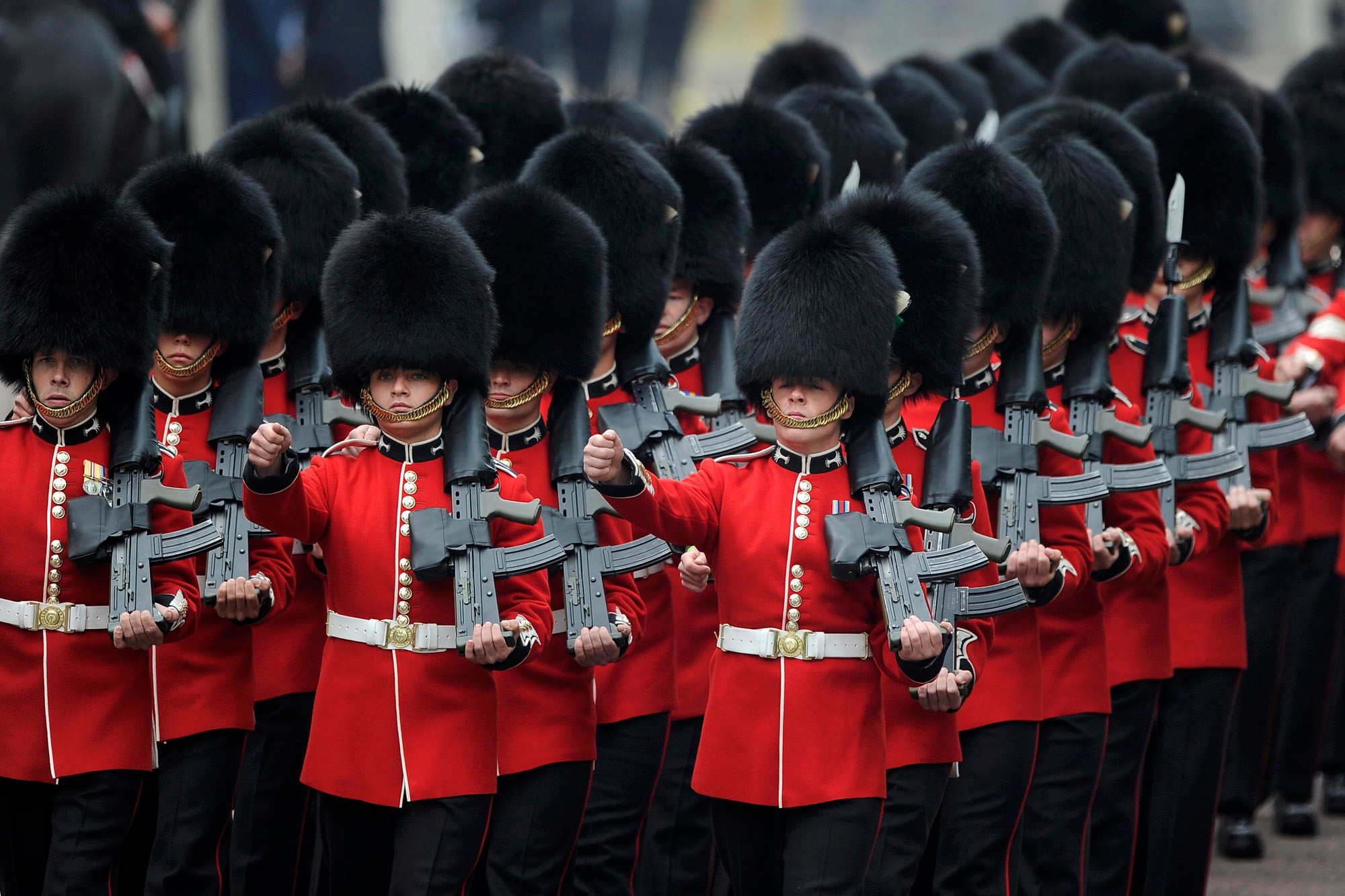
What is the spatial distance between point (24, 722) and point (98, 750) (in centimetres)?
14

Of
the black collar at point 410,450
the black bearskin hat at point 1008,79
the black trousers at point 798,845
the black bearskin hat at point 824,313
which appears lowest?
the black trousers at point 798,845

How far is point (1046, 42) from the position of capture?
8.69m

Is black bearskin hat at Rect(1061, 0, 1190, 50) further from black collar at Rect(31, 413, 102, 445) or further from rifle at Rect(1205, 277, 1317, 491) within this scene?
black collar at Rect(31, 413, 102, 445)

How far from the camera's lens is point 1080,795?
4715mm

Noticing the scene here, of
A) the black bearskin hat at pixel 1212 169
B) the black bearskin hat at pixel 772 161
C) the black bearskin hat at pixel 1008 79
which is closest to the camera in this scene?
the black bearskin hat at pixel 1212 169

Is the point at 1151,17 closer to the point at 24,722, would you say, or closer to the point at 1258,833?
the point at 1258,833

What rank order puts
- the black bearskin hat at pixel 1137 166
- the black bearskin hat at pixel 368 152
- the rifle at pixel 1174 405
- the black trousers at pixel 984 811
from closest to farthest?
the black trousers at pixel 984 811, the rifle at pixel 1174 405, the black bearskin hat at pixel 368 152, the black bearskin hat at pixel 1137 166

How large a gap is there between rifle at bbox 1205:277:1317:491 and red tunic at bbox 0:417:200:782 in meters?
2.67

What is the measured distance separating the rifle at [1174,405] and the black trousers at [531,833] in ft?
5.65

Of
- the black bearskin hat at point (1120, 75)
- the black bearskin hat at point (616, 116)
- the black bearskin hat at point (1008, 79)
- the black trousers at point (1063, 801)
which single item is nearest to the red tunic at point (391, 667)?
the black trousers at point (1063, 801)

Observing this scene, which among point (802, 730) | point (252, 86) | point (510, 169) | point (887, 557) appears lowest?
point (802, 730)

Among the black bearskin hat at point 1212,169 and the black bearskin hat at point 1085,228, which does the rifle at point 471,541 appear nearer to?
the black bearskin hat at point 1085,228

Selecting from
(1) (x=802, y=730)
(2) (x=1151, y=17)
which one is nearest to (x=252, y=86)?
(2) (x=1151, y=17)

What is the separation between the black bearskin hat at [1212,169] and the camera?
5676 millimetres
